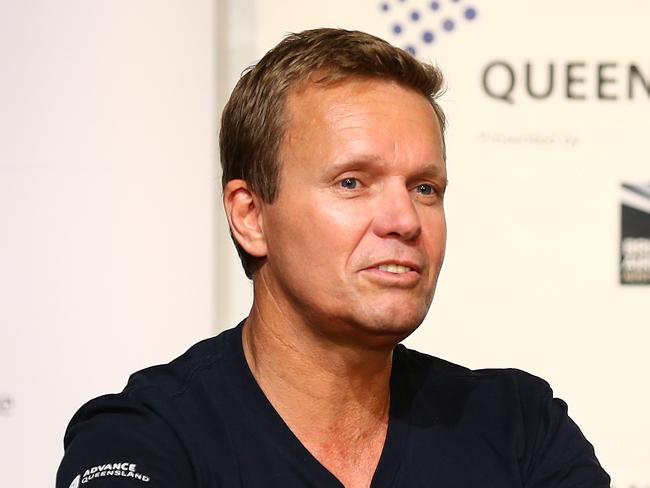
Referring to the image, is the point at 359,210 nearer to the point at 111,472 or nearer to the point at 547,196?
the point at 111,472

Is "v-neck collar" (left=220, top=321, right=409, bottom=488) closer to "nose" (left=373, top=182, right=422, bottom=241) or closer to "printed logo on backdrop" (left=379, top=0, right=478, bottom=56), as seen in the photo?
"nose" (left=373, top=182, right=422, bottom=241)

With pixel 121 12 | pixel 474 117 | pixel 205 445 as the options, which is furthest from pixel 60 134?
pixel 205 445

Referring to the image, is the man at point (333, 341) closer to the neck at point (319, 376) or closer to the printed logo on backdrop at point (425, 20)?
the neck at point (319, 376)

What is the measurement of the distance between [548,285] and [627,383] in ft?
1.08

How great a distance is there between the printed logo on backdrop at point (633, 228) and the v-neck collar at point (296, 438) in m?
1.32

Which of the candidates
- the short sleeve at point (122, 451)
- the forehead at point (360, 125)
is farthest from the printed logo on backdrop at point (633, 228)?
the short sleeve at point (122, 451)

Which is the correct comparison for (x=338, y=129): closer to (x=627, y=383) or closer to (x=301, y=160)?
(x=301, y=160)

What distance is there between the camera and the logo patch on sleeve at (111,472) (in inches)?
47.8

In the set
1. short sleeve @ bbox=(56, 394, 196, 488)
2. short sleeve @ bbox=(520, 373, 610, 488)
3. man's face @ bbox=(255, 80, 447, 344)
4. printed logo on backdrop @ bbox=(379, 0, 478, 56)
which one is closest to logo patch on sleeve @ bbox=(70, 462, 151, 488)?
short sleeve @ bbox=(56, 394, 196, 488)

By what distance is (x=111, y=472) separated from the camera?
1213 mm

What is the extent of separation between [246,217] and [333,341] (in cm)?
22

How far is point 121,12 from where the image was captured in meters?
2.32

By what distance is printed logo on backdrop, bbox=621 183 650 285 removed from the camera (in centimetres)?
265

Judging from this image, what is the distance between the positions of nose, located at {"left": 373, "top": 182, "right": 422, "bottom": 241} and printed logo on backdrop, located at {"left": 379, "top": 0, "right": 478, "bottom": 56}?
4.11 ft
